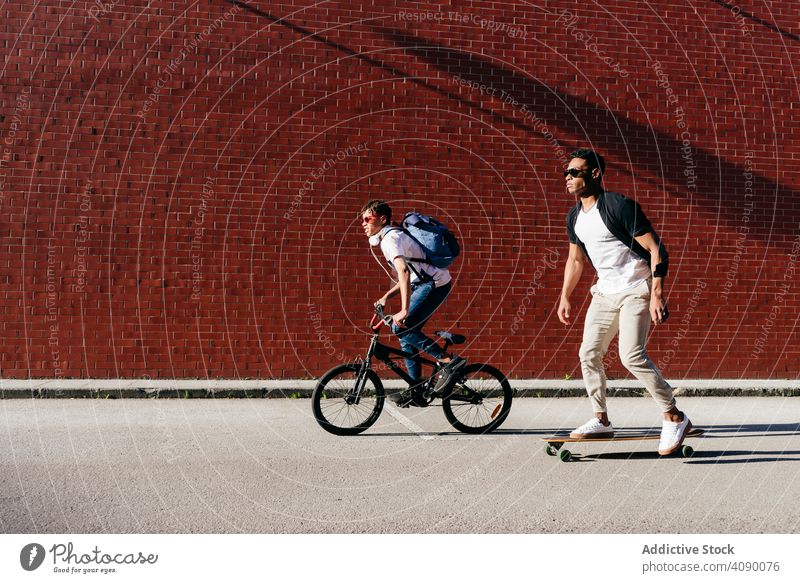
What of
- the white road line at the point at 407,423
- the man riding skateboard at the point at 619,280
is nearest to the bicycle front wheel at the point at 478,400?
the white road line at the point at 407,423

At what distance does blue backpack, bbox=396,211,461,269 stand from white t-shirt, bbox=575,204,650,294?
136 cm

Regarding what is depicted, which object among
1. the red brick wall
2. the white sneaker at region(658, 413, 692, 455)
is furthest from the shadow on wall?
the white sneaker at region(658, 413, 692, 455)

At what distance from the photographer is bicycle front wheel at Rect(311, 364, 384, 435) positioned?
693 centimetres

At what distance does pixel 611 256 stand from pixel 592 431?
4.29ft

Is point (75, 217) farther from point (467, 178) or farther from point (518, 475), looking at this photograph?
point (518, 475)

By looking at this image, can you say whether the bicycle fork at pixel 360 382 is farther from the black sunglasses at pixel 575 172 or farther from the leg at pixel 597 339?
the black sunglasses at pixel 575 172

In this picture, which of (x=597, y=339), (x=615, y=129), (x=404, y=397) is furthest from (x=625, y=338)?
(x=615, y=129)

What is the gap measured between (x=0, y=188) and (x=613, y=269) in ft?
26.4

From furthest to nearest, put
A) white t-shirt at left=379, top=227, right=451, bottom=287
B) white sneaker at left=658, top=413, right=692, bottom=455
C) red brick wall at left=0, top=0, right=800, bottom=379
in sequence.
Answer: red brick wall at left=0, top=0, right=800, bottom=379 < white t-shirt at left=379, top=227, right=451, bottom=287 < white sneaker at left=658, top=413, right=692, bottom=455

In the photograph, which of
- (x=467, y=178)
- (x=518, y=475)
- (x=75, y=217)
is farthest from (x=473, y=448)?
(x=75, y=217)

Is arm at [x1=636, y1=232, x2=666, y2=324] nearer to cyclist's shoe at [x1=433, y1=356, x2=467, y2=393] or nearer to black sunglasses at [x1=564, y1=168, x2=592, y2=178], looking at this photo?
black sunglasses at [x1=564, y1=168, x2=592, y2=178]

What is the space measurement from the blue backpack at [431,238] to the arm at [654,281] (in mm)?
1769

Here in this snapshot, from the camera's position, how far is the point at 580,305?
1184 centimetres

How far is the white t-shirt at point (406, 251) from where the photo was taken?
7.05m
